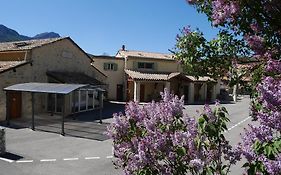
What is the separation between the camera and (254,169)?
3.10 metres

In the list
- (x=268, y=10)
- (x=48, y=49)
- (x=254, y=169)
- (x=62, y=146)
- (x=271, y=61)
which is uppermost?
(x=48, y=49)

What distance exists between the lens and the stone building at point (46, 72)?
24.0 meters

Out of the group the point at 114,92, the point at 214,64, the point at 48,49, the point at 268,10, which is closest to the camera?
the point at 268,10

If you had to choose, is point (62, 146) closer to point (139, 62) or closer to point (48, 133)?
point (48, 133)

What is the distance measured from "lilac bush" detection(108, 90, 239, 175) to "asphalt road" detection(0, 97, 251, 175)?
7476mm

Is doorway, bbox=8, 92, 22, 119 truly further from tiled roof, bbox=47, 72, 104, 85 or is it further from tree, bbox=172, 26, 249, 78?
tree, bbox=172, 26, 249, 78

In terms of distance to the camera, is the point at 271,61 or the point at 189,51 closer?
the point at 271,61

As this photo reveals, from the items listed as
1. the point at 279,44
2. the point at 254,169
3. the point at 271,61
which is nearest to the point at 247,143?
the point at 254,169

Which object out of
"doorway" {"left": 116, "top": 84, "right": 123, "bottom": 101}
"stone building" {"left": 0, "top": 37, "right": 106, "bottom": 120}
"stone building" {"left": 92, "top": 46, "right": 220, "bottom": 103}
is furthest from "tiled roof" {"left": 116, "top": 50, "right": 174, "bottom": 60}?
"stone building" {"left": 0, "top": 37, "right": 106, "bottom": 120}

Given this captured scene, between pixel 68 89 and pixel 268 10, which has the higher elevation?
pixel 268 10

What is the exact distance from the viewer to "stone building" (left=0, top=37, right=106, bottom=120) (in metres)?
24.0

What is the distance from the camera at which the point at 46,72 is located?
2778 centimetres

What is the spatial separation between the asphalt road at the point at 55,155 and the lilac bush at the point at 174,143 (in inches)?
294

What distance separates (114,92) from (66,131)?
70.5ft
